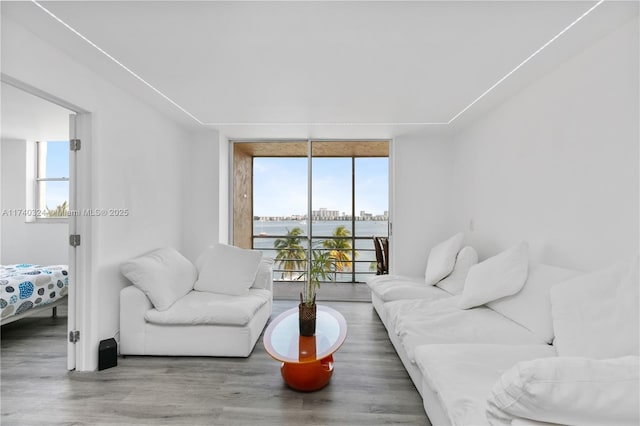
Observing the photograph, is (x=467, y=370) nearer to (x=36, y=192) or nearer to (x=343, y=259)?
(x=343, y=259)

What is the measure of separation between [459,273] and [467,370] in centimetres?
191

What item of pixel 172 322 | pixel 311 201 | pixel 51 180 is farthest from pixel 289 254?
pixel 51 180

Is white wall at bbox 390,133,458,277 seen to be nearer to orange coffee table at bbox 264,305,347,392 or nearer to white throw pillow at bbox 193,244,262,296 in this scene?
white throw pillow at bbox 193,244,262,296

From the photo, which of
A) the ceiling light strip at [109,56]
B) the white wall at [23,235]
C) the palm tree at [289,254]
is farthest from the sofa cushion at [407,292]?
the white wall at [23,235]

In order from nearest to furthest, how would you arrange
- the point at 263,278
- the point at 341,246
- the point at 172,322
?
the point at 172,322, the point at 263,278, the point at 341,246

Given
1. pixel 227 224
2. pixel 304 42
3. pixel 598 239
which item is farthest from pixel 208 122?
pixel 598 239

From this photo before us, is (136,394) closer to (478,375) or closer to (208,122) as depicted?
(478,375)

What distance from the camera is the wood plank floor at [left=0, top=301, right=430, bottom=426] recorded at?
197 cm

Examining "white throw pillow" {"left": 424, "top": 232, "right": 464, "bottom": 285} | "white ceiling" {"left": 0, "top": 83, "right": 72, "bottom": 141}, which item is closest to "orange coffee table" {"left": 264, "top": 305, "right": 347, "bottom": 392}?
"white throw pillow" {"left": 424, "top": 232, "right": 464, "bottom": 285}

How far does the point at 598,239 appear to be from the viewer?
2096mm

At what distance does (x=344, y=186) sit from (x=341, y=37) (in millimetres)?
3537

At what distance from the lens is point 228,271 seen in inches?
133

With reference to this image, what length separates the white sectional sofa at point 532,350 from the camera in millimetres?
932

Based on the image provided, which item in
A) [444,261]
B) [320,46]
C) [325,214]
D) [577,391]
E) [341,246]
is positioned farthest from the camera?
[341,246]
